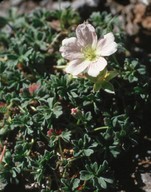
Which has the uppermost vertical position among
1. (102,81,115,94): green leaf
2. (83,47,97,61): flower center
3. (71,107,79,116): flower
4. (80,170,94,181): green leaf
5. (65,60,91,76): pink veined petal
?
(83,47,97,61): flower center

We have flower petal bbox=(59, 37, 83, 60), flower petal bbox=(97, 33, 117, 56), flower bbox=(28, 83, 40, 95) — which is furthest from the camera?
flower bbox=(28, 83, 40, 95)

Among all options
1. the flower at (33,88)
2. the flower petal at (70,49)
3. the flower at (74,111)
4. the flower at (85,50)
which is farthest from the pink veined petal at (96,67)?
the flower at (33,88)

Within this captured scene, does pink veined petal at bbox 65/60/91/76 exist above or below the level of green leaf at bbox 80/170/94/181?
above

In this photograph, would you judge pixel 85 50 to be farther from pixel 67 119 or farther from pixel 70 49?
pixel 67 119

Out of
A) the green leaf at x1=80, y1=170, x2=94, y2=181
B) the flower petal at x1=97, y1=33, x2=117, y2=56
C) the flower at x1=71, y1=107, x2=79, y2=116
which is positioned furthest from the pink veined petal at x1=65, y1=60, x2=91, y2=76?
the green leaf at x1=80, y1=170, x2=94, y2=181

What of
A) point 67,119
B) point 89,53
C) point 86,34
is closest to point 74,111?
point 67,119

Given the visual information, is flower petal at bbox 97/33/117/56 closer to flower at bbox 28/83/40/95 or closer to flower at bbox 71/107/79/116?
flower at bbox 71/107/79/116

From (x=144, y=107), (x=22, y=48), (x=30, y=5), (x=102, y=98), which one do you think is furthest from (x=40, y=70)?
(x=30, y=5)
